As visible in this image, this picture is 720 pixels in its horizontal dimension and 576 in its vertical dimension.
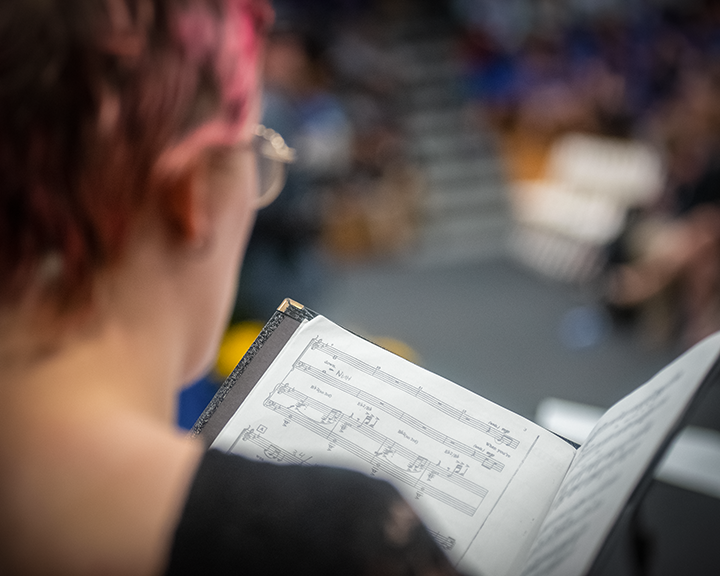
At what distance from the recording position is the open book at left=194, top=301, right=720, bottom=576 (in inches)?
25.5

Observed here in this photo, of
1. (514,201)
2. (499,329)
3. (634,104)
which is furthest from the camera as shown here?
(634,104)

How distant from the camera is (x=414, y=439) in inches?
28.7

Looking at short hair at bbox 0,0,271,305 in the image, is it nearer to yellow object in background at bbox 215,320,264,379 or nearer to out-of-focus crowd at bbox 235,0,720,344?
yellow object in background at bbox 215,320,264,379

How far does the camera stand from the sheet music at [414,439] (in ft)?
2.27

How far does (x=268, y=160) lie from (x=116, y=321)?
0.22 meters

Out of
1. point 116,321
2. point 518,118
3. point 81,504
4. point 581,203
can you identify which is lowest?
point 81,504

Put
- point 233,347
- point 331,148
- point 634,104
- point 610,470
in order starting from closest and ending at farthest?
1. point 610,470
2. point 233,347
3. point 331,148
4. point 634,104

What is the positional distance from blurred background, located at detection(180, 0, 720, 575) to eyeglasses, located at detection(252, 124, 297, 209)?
0.60 metres

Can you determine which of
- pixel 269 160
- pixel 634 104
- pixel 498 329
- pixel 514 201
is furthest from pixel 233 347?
pixel 634 104

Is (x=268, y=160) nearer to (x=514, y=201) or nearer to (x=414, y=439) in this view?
(x=414, y=439)

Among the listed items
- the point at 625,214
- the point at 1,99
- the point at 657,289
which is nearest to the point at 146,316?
the point at 1,99

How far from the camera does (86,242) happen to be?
19.2 inches

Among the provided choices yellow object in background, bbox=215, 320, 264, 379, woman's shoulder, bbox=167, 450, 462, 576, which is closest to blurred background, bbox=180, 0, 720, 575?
yellow object in background, bbox=215, 320, 264, 379

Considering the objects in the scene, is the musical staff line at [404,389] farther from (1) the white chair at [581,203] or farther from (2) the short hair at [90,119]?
(1) the white chair at [581,203]
